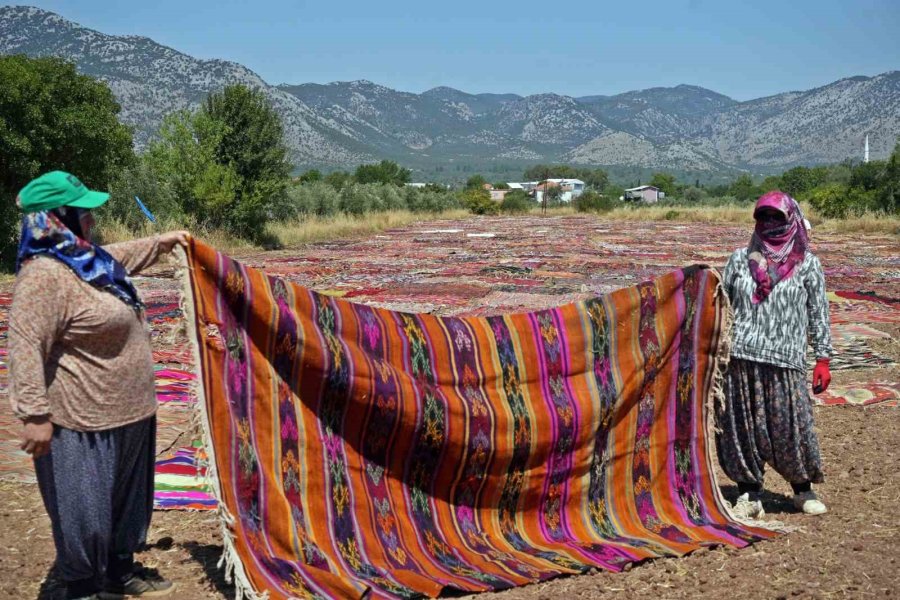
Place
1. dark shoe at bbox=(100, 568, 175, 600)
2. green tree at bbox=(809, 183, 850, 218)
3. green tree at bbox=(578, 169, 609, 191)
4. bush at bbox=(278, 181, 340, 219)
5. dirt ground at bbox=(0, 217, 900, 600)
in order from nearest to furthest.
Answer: dark shoe at bbox=(100, 568, 175, 600)
dirt ground at bbox=(0, 217, 900, 600)
bush at bbox=(278, 181, 340, 219)
green tree at bbox=(809, 183, 850, 218)
green tree at bbox=(578, 169, 609, 191)

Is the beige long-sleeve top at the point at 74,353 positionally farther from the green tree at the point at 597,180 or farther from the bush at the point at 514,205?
the green tree at the point at 597,180

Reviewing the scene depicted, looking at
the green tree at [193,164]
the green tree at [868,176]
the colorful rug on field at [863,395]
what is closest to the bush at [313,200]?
the green tree at [193,164]

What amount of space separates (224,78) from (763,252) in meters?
147

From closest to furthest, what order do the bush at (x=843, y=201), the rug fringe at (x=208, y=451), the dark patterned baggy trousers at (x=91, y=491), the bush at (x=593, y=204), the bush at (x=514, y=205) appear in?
the dark patterned baggy trousers at (x=91, y=491), the rug fringe at (x=208, y=451), the bush at (x=843, y=201), the bush at (x=593, y=204), the bush at (x=514, y=205)

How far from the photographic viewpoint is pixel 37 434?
325cm

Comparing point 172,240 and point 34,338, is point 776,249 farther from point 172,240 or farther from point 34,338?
point 34,338

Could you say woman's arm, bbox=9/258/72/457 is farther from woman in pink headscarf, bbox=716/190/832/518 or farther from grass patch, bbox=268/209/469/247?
grass patch, bbox=268/209/469/247

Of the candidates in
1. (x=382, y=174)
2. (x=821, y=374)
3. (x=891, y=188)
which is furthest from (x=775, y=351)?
(x=382, y=174)

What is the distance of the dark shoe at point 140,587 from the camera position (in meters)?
3.74

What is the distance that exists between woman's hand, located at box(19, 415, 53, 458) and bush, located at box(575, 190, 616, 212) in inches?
1953

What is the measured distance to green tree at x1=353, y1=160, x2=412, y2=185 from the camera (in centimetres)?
6681

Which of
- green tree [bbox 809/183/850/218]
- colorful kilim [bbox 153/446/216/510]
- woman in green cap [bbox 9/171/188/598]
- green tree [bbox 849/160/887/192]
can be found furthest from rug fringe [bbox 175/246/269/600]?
green tree [bbox 849/160/887/192]

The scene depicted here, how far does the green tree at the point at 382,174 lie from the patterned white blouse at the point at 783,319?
59411 mm

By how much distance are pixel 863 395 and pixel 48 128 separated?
14.3 meters
